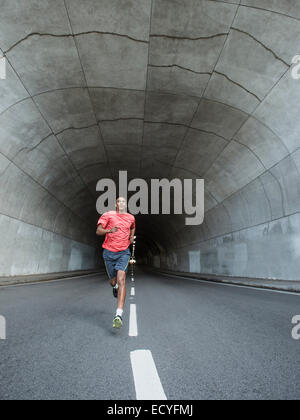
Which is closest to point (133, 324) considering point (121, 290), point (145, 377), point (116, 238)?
point (121, 290)

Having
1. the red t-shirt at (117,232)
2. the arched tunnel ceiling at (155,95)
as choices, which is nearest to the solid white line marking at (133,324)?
the red t-shirt at (117,232)

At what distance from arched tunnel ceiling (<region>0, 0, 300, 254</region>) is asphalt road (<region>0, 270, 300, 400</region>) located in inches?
260

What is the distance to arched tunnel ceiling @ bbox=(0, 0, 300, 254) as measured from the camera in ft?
22.0

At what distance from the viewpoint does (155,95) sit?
30.8 ft

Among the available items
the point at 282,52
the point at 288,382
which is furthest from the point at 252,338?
the point at 282,52

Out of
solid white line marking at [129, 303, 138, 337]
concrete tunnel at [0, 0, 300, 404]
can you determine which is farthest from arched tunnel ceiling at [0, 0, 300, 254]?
solid white line marking at [129, 303, 138, 337]

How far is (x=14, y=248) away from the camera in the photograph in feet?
41.3

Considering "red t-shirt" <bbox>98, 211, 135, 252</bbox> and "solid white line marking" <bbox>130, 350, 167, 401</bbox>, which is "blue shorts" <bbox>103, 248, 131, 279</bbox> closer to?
"red t-shirt" <bbox>98, 211, 135, 252</bbox>

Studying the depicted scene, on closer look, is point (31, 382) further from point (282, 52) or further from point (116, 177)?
point (116, 177)

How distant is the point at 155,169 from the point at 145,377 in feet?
45.8

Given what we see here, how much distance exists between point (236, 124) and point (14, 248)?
11.2 metres

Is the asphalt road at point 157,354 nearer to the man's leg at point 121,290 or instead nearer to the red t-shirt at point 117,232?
the man's leg at point 121,290

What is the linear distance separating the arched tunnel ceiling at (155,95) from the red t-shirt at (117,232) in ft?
17.8

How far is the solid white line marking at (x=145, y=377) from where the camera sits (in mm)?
2018
